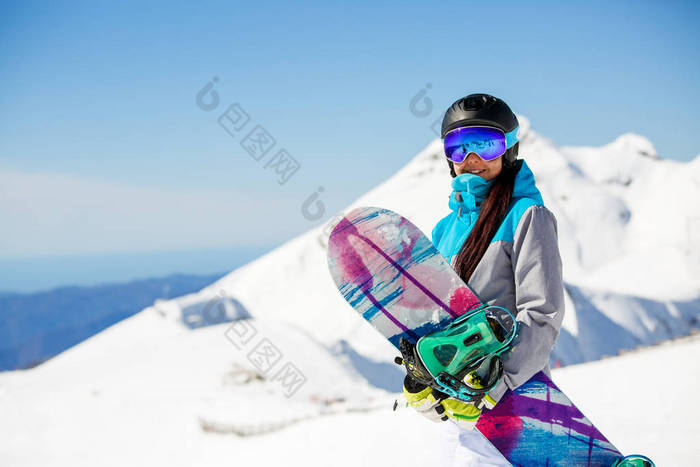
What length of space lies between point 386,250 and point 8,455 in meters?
11.6

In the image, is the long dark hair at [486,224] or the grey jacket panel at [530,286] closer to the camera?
the grey jacket panel at [530,286]

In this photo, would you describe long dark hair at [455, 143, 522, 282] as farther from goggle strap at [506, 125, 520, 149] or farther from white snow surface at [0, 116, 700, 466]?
white snow surface at [0, 116, 700, 466]

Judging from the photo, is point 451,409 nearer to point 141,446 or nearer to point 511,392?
point 511,392

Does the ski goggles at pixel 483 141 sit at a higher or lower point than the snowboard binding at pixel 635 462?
higher

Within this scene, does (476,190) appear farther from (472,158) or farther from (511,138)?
(511,138)

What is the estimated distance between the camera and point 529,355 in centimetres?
162

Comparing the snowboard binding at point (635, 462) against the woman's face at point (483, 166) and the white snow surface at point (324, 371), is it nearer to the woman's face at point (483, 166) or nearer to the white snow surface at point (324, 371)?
the white snow surface at point (324, 371)

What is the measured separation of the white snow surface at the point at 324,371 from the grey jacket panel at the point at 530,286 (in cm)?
51

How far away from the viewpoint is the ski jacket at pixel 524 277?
1623 millimetres

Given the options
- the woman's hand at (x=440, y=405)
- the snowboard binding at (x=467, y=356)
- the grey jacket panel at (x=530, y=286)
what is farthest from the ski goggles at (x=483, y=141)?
the woman's hand at (x=440, y=405)

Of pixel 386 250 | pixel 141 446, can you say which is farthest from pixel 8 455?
pixel 386 250

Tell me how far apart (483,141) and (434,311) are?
0.75 metres

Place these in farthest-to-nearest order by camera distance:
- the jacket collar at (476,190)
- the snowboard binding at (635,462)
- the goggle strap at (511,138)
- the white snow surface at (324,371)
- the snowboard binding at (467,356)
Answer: the white snow surface at (324,371), the goggle strap at (511,138), the jacket collar at (476,190), the snowboard binding at (635,462), the snowboard binding at (467,356)

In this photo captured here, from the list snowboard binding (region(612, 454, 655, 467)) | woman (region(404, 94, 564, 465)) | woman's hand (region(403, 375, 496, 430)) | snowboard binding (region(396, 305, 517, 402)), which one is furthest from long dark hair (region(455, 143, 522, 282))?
snowboard binding (region(612, 454, 655, 467))
